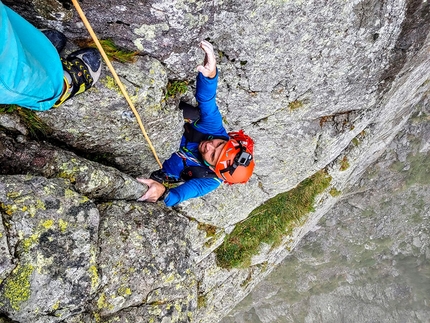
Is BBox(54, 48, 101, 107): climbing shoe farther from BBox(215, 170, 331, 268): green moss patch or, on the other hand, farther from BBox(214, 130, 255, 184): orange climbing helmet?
BBox(215, 170, 331, 268): green moss patch

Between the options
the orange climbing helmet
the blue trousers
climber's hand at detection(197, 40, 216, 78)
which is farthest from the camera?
the orange climbing helmet

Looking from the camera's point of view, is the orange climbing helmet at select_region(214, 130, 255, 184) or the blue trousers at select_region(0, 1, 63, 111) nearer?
the blue trousers at select_region(0, 1, 63, 111)

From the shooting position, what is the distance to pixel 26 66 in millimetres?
3666

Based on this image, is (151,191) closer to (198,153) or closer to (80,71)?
(198,153)

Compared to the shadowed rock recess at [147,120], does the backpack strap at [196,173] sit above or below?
below

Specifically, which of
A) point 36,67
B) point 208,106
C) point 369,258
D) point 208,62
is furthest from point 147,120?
point 369,258

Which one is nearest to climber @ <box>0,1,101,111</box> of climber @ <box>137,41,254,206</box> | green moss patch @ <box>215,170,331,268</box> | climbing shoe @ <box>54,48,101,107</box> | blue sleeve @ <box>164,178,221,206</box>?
climbing shoe @ <box>54,48,101,107</box>

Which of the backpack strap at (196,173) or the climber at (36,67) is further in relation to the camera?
the backpack strap at (196,173)

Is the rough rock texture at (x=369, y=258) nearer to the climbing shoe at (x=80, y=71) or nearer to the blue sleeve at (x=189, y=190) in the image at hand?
the blue sleeve at (x=189, y=190)

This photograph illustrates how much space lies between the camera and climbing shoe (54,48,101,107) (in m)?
4.77

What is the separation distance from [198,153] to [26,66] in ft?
16.9

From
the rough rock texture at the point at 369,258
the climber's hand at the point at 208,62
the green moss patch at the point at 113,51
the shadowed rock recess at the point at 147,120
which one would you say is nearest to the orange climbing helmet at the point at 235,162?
the shadowed rock recess at the point at 147,120

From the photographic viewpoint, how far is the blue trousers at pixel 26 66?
134 inches

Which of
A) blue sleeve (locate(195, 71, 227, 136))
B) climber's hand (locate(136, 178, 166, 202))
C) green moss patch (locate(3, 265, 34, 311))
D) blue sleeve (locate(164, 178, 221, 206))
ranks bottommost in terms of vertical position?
blue sleeve (locate(164, 178, 221, 206))
